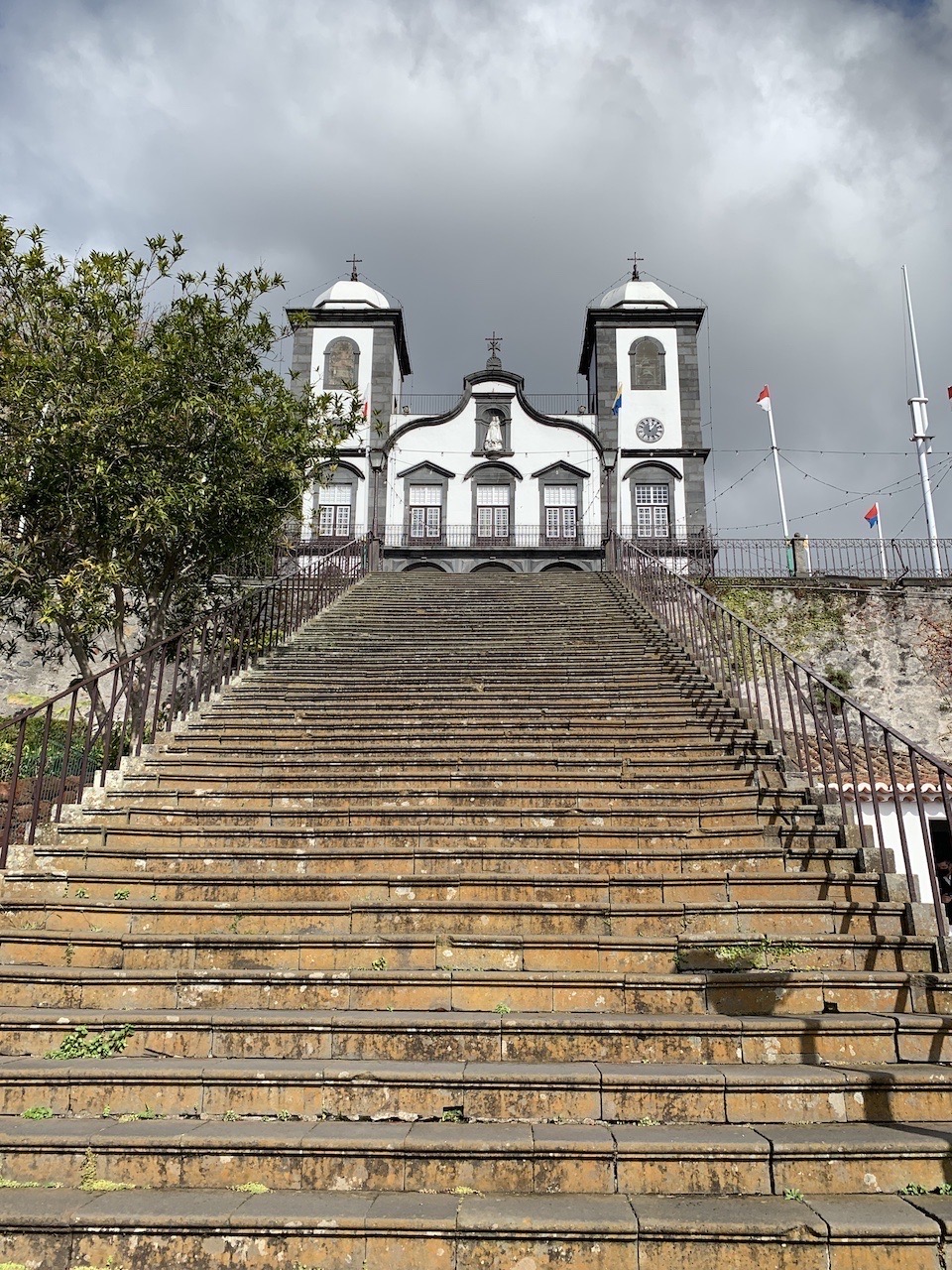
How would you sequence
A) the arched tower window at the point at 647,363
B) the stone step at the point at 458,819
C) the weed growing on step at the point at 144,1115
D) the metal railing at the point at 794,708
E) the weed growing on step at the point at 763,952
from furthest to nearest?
the arched tower window at the point at 647,363, the stone step at the point at 458,819, the metal railing at the point at 794,708, the weed growing on step at the point at 763,952, the weed growing on step at the point at 144,1115

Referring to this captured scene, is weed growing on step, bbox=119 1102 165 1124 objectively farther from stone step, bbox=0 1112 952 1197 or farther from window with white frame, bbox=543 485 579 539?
window with white frame, bbox=543 485 579 539

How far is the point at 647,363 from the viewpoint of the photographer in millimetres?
30266

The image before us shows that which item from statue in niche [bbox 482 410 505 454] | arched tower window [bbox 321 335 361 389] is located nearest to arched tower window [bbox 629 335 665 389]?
statue in niche [bbox 482 410 505 454]

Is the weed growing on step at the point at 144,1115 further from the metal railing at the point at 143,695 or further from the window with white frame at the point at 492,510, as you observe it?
the window with white frame at the point at 492,510

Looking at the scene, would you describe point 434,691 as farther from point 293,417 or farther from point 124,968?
point 124,968

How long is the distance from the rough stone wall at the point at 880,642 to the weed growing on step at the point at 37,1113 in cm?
1758

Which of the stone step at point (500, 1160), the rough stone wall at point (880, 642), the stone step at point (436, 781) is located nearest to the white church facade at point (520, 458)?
the rough stone wall at point (880, 642)

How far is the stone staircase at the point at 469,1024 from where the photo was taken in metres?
3.29

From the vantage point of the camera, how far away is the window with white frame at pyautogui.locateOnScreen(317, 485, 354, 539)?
1128 inches

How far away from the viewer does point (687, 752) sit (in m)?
8.02

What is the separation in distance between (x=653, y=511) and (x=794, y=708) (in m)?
17.0

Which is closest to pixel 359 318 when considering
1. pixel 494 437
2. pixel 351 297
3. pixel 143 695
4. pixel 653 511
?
pixel 351 297

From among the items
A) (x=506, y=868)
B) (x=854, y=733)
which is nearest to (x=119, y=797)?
(x=506, y=868)

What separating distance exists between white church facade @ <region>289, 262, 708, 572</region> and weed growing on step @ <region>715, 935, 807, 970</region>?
896 inches
